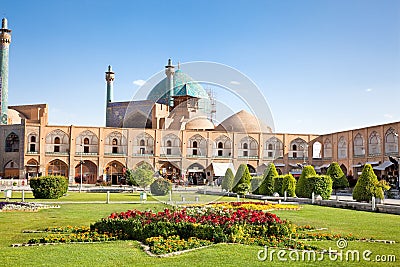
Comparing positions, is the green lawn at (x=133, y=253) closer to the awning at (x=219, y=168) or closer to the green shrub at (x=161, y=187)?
the green shrub at (x=161, y=187)

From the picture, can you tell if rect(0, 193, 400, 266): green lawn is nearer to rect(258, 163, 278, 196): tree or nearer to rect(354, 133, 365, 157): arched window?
rect(258, 163, 278, 196): tree

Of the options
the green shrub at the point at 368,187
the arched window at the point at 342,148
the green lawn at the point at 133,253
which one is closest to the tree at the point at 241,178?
the green shrub at the point at 368,187

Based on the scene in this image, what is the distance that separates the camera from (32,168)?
4344 centimetres

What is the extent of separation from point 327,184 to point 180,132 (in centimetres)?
2523

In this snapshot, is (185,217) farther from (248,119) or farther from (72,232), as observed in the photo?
(248,119)

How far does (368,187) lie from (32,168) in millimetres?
33194

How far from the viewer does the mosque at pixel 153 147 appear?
142 ft

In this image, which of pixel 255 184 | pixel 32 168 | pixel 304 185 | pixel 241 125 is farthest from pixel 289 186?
pixel 32 168

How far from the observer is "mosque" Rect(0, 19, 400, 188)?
43188mm

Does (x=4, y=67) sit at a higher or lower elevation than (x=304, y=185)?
higher

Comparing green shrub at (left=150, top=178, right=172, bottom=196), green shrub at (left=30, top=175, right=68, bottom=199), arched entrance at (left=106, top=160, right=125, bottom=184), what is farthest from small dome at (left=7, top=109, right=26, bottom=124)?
green shrub at (left=150, top=178, right=172, bottom=196)

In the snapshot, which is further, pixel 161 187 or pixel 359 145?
pixel 359 145

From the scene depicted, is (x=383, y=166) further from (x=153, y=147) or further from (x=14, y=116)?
(x=14, y=116)

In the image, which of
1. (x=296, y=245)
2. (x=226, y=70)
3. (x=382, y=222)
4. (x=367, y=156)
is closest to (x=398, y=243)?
(x=296, y=245)
